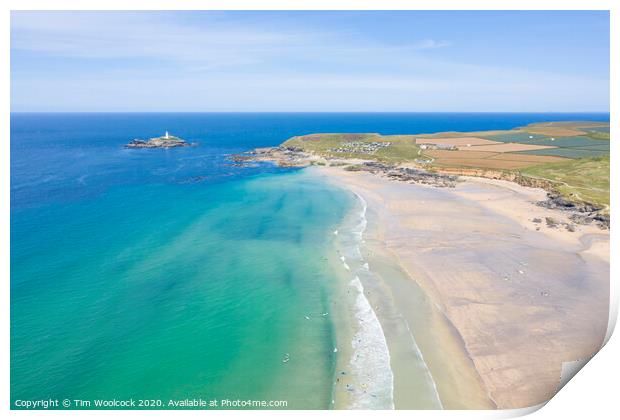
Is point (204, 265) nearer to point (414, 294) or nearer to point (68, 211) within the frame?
point (414, 294)

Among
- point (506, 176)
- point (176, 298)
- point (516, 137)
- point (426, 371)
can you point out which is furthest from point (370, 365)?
point (516, 137)

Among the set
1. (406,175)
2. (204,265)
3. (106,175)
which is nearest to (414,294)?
(204,265)

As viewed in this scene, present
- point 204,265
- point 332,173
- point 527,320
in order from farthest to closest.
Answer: point 332,173
point 204,265
point 527,320

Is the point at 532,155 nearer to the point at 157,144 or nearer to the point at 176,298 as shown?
the point at 176,298

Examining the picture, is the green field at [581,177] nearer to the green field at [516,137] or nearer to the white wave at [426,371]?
the green field at [516,137]

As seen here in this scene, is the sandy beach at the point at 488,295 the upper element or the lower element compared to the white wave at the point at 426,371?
upper

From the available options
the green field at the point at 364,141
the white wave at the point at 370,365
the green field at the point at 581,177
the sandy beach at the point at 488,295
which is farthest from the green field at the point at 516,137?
the white wave at the point at 370,365

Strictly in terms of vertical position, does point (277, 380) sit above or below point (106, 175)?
below
